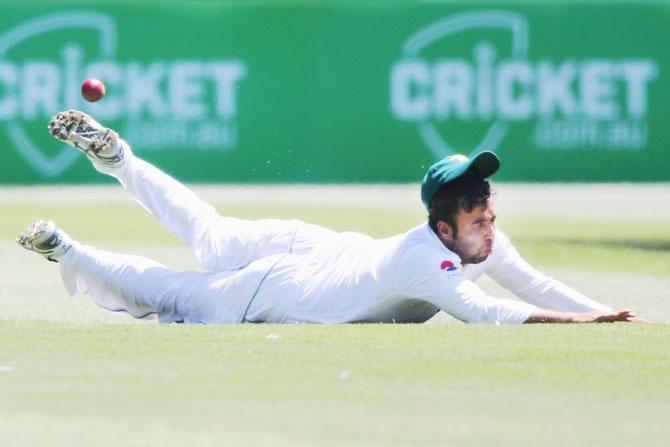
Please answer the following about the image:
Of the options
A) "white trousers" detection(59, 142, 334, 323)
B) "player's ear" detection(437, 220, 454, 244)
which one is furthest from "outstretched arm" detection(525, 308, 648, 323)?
"white trousers" detection(59, 142, 334, 323)

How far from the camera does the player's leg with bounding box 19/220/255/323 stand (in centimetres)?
820

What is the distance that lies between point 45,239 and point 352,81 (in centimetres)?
→ 1317

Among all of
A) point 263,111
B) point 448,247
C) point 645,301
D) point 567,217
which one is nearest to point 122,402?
point 448,247

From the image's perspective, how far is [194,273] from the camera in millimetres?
8391

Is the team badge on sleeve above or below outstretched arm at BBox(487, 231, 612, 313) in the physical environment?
above

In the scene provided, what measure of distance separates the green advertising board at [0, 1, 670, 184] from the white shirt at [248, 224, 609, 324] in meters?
12.9

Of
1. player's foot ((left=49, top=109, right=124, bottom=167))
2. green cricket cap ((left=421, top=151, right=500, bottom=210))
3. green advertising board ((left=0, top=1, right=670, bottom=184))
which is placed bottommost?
green advertising board ((left=0, top=1, right=670, bottom=184))

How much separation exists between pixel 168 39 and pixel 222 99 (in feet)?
3.18

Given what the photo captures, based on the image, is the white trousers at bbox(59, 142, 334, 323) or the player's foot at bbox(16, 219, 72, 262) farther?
the player's foot at bbox(16, 219, 72, 262)

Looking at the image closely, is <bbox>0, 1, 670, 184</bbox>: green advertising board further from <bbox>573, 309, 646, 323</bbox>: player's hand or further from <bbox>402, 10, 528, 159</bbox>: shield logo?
<bbox>573, 309, 646, 323</bbox>: player's hand

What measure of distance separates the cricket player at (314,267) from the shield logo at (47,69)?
491 inches

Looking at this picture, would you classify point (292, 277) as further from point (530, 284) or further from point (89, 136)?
point (89, 136)

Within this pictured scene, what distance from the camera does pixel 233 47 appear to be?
21484 mm

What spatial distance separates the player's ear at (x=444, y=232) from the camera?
7.80 metres
